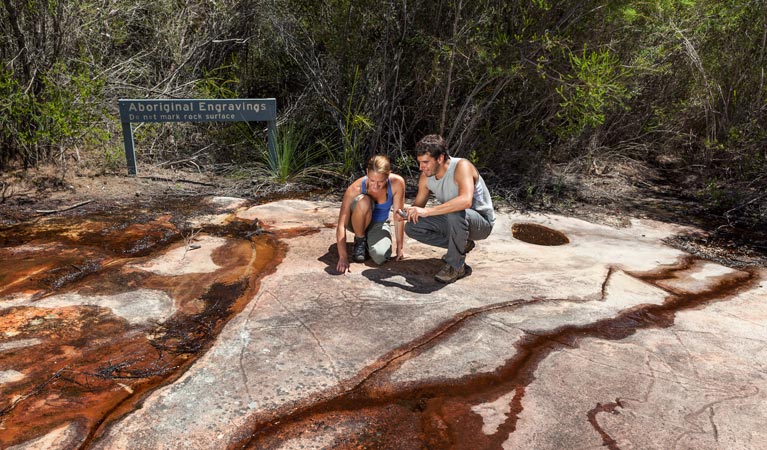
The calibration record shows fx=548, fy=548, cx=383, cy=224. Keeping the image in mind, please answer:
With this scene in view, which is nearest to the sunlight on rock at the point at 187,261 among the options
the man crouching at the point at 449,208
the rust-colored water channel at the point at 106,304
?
the rust-colored water channel at the point at 106,304

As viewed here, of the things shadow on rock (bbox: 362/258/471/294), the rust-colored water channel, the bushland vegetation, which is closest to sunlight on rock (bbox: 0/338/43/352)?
the rust-colored water channel

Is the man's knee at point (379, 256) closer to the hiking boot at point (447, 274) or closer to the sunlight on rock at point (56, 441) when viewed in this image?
the hiking boot at point (447, 274)

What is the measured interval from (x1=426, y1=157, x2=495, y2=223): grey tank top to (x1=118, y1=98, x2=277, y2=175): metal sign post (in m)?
3.04

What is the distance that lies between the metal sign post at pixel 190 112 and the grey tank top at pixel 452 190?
120 inches

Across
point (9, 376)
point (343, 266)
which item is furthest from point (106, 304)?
point (343, 266)

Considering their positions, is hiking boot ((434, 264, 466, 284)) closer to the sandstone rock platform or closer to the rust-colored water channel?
the sandstone rock platform

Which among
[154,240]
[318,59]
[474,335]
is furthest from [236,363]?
[318,59]

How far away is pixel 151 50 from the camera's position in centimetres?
773

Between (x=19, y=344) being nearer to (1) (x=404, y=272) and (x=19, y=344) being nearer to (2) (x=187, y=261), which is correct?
(2) (x=187, y=261)

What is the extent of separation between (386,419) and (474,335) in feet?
2.82

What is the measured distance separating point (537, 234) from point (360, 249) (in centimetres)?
190

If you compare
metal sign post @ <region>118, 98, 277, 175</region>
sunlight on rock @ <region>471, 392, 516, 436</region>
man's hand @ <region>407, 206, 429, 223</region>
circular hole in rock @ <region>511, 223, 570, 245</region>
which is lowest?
sunlight on rock @ <region>471, 392, 516, 436</region>

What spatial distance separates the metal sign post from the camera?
19.6 feet

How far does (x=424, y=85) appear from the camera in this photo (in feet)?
21.1
